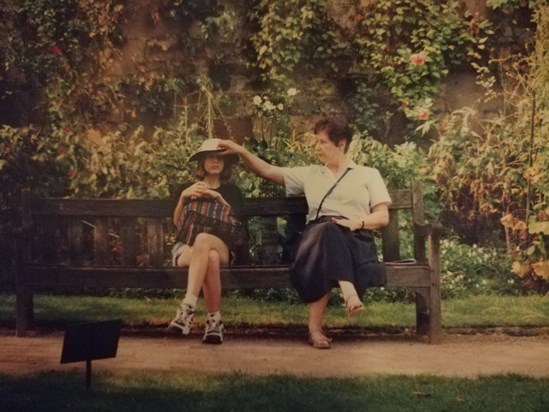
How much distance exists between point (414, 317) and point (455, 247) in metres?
0.66

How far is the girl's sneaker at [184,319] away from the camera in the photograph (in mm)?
2967

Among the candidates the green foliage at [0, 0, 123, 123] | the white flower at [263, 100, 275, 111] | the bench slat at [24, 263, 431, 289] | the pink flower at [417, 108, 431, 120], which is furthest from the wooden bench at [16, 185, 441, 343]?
the pink flower at [417, 108, 431, 120]

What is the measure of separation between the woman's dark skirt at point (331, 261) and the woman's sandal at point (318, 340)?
0.14m

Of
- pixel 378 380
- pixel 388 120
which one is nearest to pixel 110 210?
pixel 378 380

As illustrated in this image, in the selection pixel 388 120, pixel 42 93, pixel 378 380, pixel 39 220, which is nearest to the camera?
pixel 378 380

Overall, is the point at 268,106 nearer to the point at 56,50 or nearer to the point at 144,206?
the point at 144,206

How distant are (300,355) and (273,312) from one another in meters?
0.63

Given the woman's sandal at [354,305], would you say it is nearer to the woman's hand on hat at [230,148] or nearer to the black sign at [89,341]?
the woman's hand on hat at [230,148]

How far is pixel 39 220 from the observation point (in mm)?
3453

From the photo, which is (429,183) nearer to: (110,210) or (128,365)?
(110,210)

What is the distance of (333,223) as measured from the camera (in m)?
3.10

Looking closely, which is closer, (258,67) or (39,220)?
(39,220)

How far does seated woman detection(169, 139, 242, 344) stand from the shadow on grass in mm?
498

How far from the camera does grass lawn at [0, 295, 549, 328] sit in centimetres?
340
